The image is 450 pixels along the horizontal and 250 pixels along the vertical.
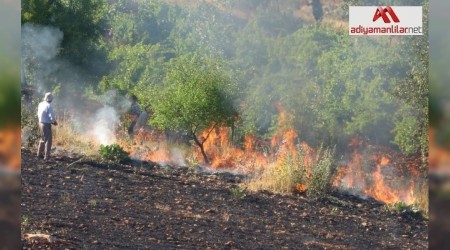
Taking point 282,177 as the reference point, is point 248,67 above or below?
above

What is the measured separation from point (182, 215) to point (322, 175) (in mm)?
1362

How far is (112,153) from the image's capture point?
8.23 metres

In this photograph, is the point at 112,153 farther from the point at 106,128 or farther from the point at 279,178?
the point at 279,178

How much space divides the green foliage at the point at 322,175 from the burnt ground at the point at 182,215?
0.10 metres

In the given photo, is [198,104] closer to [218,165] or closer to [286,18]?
[218,165]

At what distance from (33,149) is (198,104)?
1.62 metres

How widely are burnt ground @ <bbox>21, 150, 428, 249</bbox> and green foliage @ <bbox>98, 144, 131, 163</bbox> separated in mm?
72

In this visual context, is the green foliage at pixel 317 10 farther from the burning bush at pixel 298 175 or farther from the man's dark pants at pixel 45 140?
the man's dark pants at pixel 45 140

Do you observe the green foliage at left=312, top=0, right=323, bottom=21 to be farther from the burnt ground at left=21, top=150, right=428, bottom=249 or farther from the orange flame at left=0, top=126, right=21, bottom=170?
the orange flame at left=0, top=126, right=21, bottom=170

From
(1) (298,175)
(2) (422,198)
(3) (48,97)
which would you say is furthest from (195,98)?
(2) (422,198)

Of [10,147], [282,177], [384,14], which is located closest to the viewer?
[384,14]

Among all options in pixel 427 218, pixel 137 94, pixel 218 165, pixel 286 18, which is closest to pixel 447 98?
pixel 427 218

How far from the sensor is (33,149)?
8172mm

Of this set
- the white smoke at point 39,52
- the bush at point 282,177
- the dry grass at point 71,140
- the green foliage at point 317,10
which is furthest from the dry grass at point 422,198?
the white smoke at point 39,52
